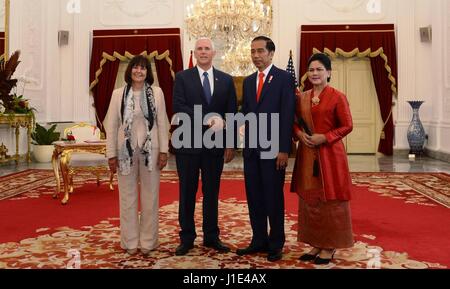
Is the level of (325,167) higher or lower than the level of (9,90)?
lower

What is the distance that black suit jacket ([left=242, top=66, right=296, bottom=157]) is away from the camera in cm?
287

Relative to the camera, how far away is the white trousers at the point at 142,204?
3.06 metres

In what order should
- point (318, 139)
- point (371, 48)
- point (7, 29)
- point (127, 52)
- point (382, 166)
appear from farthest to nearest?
point (127, 52) → point (371, 48) → point (7, 29) → point (382, 166) → point (318, 139)

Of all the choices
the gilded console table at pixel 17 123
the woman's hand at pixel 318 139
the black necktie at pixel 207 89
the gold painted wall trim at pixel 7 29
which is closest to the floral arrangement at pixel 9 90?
the gilded console table at pixel 17 123

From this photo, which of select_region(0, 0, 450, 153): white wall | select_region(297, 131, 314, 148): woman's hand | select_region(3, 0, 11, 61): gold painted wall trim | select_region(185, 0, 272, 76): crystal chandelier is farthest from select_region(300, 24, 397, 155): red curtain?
select_region(297, 131, 314, 148): woman's hand

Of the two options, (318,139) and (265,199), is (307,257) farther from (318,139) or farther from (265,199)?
(318,139)

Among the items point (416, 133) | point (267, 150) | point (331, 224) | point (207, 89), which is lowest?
point (331, 224)

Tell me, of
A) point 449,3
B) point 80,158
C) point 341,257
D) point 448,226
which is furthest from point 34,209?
point 449,3

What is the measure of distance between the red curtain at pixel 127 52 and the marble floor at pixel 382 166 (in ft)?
8.84

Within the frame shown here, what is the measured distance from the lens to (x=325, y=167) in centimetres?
277

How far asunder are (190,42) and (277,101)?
8300mm

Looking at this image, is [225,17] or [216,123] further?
[225,17]

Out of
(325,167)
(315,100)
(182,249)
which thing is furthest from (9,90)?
(325,167)
